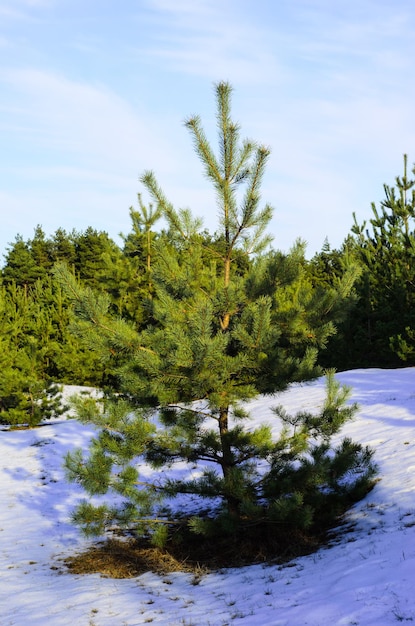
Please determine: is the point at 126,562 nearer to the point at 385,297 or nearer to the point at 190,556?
the point at 190,556

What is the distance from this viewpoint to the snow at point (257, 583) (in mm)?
4848

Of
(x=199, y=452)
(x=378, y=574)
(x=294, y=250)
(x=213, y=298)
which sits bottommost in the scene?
(x=378, y=574)

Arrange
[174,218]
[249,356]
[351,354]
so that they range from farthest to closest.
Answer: [351,354], [174,218], [249,356]

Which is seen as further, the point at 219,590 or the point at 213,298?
the point at 213,298

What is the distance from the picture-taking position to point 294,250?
7156 millimetres

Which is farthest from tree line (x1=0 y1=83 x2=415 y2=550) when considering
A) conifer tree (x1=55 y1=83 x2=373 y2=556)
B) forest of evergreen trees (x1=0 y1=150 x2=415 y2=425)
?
forest of evergreen trees (x1=0 y1=150 x2=415 y2=425)

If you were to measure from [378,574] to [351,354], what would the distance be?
15726 millimetres

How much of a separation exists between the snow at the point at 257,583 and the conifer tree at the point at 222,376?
562mm

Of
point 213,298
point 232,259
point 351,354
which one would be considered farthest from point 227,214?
point 351,354

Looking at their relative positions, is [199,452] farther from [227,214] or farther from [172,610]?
[227,214]

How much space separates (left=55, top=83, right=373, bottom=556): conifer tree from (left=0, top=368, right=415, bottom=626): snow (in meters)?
0.56

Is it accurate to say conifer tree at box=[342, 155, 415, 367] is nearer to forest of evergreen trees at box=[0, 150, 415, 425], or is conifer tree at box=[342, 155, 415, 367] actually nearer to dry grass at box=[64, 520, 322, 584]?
forest of evergreen trees at box=[0, 150, 415, 425]

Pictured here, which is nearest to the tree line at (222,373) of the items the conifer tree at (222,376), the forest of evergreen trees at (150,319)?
the conifer tree at (222,376)

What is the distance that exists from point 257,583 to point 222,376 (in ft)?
7.25
